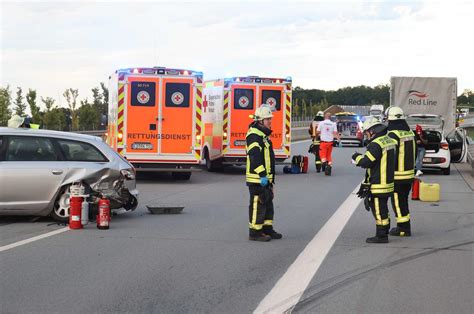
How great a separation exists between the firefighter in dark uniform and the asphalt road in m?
0.30

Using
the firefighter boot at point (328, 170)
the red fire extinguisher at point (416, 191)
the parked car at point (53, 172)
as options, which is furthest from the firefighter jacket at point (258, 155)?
the firefighter boot at point (328, 170)

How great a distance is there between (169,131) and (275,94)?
443 centimetres

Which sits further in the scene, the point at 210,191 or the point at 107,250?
the point at 210,191

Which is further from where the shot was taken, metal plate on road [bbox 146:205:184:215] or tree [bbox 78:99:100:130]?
tree [bbox 78:99:100:130]

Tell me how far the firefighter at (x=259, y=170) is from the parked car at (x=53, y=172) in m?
2.66

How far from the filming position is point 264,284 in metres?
6.76

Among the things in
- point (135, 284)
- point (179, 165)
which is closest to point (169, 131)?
point (179, 165)

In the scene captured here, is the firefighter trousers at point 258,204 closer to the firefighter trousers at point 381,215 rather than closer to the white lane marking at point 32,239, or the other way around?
the firefighter trousers at point 381,215

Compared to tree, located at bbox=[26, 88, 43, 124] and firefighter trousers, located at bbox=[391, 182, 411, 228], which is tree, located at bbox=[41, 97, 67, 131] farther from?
firefighter trousers, located at bbox=[391, 182, 411, 228]

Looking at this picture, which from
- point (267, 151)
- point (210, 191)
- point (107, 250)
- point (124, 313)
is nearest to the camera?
point (124, 313)

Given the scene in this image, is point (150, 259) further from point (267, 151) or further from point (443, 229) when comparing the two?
point (443, 229)

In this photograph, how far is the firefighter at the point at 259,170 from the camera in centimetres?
900

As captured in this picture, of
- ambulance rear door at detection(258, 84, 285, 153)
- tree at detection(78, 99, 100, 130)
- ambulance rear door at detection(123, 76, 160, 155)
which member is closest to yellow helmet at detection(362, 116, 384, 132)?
ambulance rear door at detection(123, 76, 160, 155)

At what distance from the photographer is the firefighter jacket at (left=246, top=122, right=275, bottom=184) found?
29.5 ft
